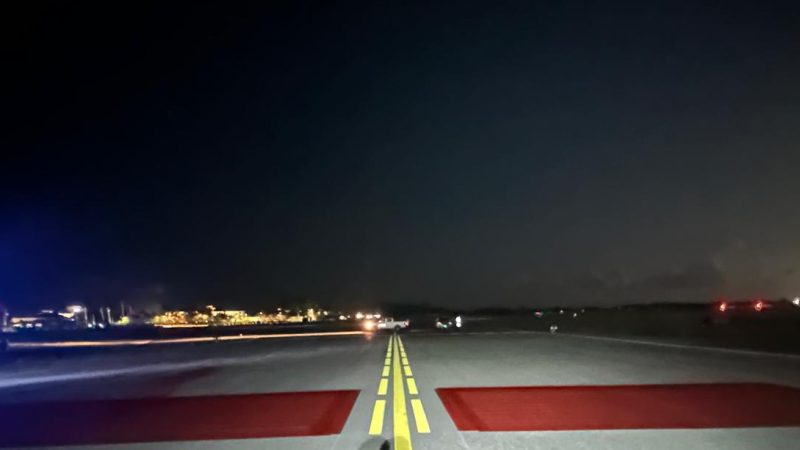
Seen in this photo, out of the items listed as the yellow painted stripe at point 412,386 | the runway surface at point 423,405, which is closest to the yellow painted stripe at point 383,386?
the runway surface at point 423,405

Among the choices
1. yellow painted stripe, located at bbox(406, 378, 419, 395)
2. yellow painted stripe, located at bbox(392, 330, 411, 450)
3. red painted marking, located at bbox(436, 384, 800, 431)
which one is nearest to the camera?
yellow painted stripe, located at bbox(392, 330, 411, 450)

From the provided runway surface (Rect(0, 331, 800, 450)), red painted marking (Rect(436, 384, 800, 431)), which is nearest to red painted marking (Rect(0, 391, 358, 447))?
runway surface (Rect(0, 331, 800, 450))

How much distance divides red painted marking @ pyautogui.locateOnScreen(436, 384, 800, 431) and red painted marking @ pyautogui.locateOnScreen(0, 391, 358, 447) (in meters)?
2.16

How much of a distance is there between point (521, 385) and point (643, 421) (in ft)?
15.1

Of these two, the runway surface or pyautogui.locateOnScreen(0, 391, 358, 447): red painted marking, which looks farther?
pyautogui.locateOnScreen(0, 391, 358, 447): red painted marking

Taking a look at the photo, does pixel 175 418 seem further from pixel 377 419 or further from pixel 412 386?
pixel 412 386

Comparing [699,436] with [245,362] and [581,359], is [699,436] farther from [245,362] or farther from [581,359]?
[245,362]

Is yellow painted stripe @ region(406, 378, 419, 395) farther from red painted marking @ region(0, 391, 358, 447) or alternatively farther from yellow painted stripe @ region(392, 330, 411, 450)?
red painted marking @ region(0, 391, 358, 447)

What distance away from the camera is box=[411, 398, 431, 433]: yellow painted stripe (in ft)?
31.6

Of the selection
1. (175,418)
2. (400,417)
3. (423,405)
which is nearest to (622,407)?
(423,405)

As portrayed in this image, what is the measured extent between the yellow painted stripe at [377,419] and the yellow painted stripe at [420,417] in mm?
532

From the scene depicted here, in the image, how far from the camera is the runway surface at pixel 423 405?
902 cm

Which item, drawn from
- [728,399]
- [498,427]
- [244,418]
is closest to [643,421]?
[498,427]

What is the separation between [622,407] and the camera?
36.8 feet
